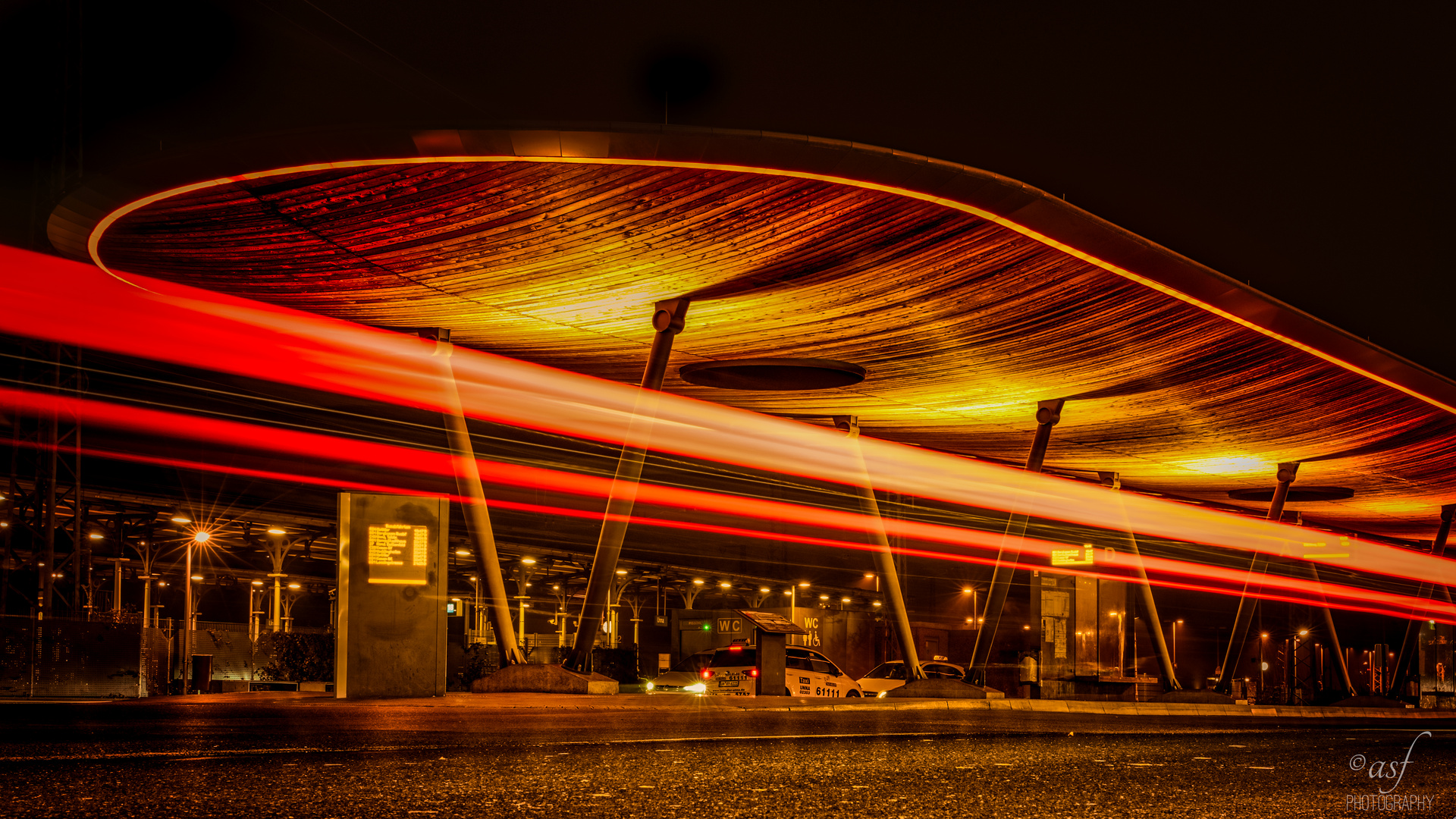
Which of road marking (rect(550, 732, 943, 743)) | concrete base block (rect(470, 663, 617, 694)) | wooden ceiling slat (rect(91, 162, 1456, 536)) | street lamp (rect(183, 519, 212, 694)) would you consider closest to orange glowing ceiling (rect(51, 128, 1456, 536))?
wooden ceiling slat (rect(91, 162, 1456, 536))

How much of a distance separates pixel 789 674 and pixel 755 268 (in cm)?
1100

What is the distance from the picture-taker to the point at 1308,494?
37219 millimetres

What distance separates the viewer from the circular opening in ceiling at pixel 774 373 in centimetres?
2142

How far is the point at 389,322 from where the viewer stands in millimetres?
20172

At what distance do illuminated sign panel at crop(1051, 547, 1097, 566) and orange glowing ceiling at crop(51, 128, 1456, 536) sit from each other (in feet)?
9.86

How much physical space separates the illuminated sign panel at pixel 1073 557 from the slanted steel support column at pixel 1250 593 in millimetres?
9100

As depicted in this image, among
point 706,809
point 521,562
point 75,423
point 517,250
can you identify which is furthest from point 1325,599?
point 706,809

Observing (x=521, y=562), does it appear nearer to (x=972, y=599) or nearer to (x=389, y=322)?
(x=389, y=322)

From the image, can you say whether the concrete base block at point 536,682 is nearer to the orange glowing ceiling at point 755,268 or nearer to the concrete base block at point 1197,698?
the orange glowing ceiling at point 755,268

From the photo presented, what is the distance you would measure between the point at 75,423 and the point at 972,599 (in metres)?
43.4

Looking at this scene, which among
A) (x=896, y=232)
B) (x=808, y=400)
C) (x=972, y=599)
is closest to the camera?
(x=896, y=232)

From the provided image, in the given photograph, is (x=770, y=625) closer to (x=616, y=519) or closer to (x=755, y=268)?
(x=616, y=519)

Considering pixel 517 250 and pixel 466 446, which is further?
pixel 466 446

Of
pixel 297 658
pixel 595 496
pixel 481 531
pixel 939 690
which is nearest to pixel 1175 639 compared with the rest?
pixel 595 496
